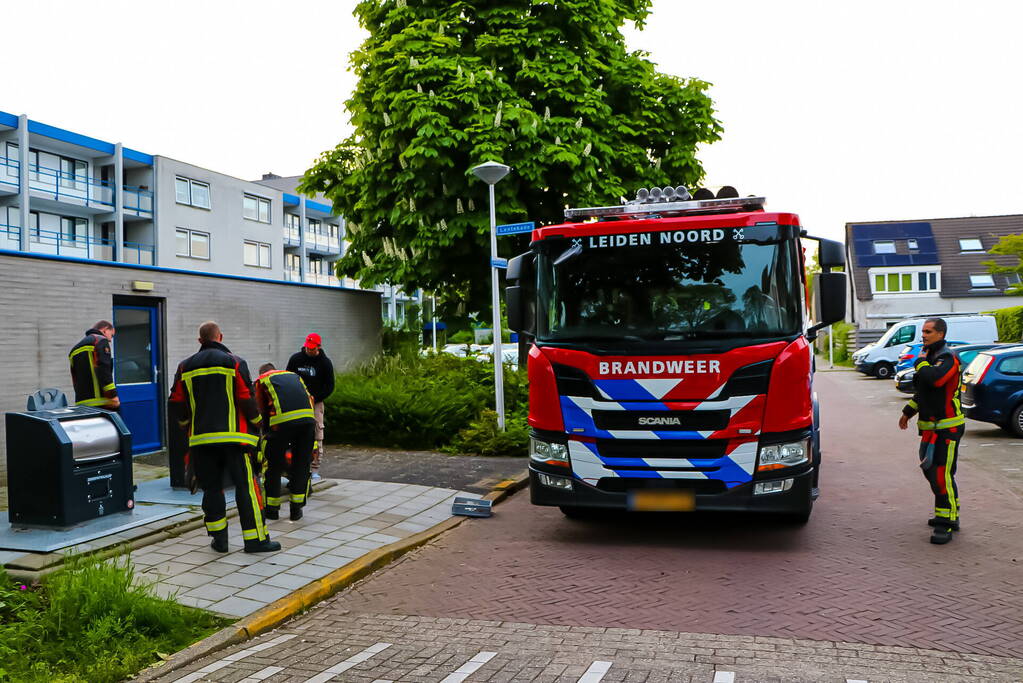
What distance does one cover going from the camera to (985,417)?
48.5 feet

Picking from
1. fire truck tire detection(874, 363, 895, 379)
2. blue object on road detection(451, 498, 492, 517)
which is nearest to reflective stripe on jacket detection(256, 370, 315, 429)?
blue object on road detection(451, 498, 492, 517)

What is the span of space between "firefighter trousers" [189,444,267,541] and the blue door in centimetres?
549

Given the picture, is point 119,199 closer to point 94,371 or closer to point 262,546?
point 94,371

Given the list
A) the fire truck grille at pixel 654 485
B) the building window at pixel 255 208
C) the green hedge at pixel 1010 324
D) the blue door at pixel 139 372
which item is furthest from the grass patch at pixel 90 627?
the building window at pixel 255 208

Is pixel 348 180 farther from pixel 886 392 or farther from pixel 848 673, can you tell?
pixel 886 392

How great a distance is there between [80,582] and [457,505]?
419cm

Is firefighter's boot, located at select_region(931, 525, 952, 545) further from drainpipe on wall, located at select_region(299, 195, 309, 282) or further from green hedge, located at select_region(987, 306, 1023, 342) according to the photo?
drainpipe on wall, located at select_region(299, 195, 309, 282)

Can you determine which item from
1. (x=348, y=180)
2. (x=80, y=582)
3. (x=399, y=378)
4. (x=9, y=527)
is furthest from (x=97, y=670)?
(x=348, y=180)

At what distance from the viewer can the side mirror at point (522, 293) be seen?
8.04m

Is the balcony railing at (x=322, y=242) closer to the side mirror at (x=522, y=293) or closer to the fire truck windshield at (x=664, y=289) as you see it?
the side mirror at (x=522, y=293)

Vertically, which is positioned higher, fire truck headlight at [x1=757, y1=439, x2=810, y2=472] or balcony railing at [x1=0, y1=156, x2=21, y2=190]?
balcony railing at [x1=0, y1=156, x2=21, y2=190]

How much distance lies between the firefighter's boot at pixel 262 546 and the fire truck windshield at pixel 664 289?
2.87m

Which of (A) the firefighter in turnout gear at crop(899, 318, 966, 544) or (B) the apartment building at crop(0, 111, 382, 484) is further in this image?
(B) the apartment building at crop(0, 111, 382, 484)

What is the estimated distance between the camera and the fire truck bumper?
23.0ft
